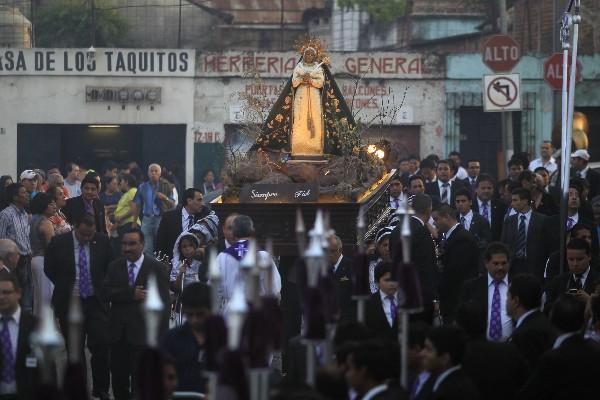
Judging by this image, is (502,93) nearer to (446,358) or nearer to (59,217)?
(59,217)

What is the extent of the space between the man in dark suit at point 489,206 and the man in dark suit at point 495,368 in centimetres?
881

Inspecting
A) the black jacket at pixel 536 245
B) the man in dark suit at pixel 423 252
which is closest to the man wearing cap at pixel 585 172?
the black jacket at pixel 536 245

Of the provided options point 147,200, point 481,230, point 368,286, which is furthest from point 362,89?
point 368,286

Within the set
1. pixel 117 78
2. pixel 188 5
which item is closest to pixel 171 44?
pixel 188 5

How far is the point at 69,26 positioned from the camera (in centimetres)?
4394

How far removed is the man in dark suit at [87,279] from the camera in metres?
13.1

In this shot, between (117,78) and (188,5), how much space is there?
9996 mm

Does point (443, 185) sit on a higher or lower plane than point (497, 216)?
higher

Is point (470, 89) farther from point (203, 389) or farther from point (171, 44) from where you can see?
point (203, 389)

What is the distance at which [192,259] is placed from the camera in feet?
46.4

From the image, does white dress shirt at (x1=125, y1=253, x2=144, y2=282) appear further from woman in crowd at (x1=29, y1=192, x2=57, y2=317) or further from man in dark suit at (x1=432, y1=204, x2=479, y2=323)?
man in dark suit at (x1=432, y1=204, x2=479, y2=323)

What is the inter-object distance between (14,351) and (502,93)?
1193 cm

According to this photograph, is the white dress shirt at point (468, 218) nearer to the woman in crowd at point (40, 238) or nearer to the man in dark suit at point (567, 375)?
the woman in crowd at point (40, 238)

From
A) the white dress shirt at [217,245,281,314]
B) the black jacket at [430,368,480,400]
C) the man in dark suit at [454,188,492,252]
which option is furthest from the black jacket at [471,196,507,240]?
the black jacket at [430,368,480,400]
